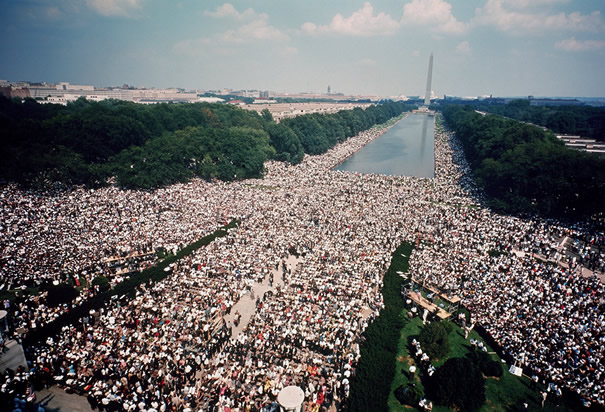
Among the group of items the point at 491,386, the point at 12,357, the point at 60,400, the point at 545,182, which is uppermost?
the point at 545,182

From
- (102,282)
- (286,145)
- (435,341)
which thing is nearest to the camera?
(435,341)

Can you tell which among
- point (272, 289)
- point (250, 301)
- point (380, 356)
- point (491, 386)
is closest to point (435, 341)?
point (491, 386)

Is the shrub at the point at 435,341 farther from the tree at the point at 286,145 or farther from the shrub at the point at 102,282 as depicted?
the tree at the point at 286,145

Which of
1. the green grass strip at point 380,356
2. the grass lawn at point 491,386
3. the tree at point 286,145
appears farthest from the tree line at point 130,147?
the grass lawn at point 491,386

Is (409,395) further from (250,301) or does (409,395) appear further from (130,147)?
(130,147)

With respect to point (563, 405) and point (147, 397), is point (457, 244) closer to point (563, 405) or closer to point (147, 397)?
point (563, 405)

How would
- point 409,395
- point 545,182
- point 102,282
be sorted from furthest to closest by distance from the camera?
point 545,182 < point 102,282 < point 409,395

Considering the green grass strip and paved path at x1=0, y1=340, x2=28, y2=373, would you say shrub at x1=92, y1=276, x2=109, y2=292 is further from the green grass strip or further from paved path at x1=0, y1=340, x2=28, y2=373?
the green grass strip

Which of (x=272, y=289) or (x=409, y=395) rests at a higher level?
(x=272, y=289)
